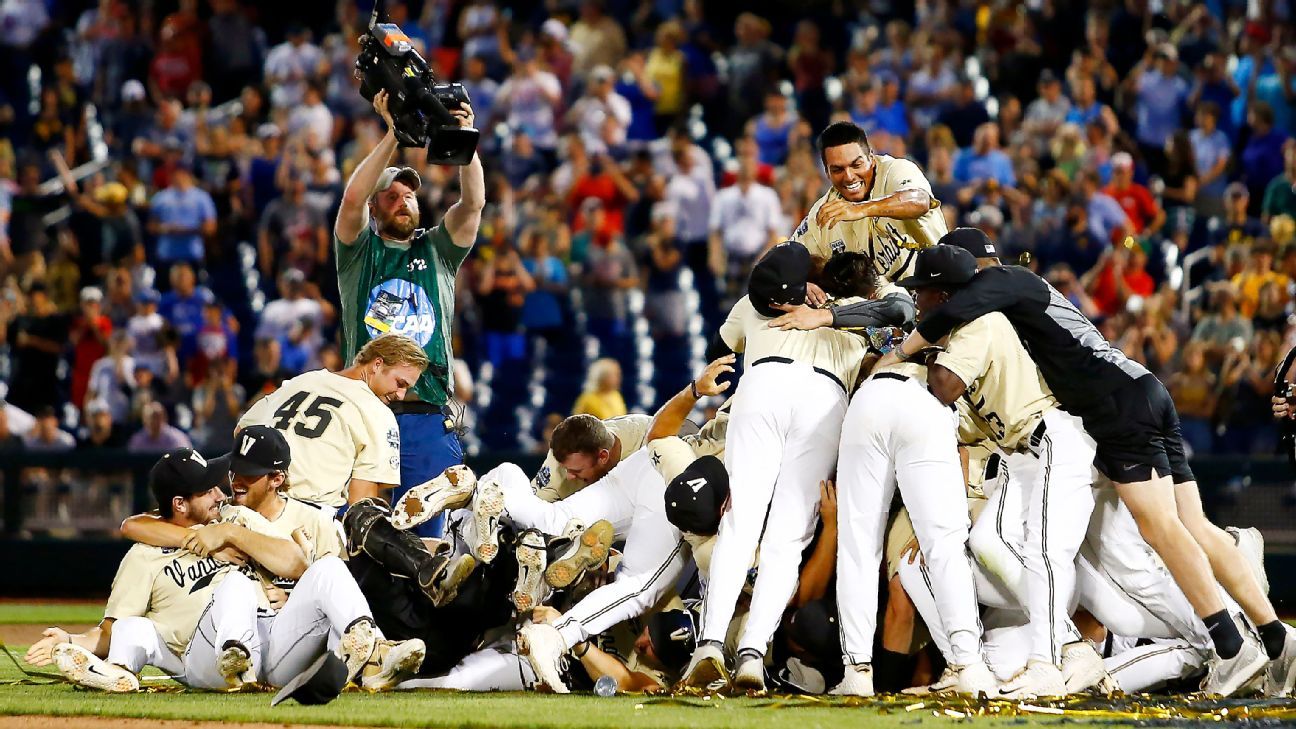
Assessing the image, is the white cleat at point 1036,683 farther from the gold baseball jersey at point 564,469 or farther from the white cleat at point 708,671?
the gold baseball jersey at point 564,469

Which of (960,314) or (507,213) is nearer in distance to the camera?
(960,314)

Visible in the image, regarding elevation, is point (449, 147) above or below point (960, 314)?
above

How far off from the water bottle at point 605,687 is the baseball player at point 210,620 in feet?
2.41

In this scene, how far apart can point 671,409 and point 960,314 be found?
4.87ft

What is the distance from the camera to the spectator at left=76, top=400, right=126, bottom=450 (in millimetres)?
14141

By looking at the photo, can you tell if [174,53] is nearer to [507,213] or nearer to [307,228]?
[307,228]

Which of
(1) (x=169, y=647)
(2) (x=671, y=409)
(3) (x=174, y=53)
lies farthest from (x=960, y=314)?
(3) (x=174, y=53)

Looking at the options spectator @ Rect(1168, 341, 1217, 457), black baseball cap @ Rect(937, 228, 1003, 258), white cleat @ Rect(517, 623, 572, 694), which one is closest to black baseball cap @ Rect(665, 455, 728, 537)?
white cleat @ Rect(517, 623, 572, 694)

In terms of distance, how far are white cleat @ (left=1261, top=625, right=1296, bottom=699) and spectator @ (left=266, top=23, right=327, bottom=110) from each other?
13.0 meters

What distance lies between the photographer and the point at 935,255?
7008 millimetres

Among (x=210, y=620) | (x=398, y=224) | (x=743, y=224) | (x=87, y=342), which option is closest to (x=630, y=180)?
(x=743, y=224)

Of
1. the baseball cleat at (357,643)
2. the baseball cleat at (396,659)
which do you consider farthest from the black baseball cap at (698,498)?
the baseball cleat at (357,643)

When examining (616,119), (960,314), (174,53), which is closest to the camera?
(960,314)

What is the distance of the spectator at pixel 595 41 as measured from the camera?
17938mm
